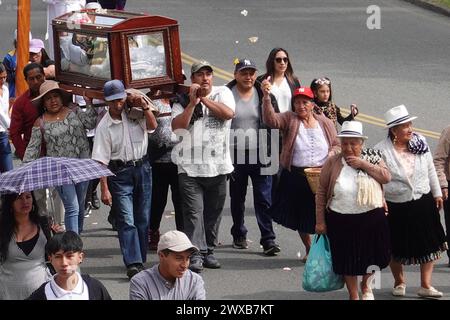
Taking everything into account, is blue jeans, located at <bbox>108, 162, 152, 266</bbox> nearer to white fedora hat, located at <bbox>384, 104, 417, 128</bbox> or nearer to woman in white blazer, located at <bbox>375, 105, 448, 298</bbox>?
woman in white blazer, located at <bbox>375, 105, 448, 298</bbox>

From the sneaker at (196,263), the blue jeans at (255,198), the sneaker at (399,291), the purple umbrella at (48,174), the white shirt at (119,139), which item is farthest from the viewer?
the blue jeans at (255,198)

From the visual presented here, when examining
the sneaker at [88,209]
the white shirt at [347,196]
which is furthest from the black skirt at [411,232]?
the sneaker at [88,209]

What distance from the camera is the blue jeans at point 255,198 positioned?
1416 cm

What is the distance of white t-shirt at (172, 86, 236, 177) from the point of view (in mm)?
13453

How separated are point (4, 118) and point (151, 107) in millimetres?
3049

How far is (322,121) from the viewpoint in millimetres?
13664

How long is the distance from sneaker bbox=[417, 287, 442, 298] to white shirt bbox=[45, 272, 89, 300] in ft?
13.2

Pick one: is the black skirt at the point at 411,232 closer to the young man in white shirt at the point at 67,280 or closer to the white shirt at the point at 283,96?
the white shirt at the point at 283,96

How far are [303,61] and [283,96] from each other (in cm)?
963

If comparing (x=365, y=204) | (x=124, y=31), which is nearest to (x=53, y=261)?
(x=365, y=204)

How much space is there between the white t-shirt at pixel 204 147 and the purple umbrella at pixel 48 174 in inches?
68.6

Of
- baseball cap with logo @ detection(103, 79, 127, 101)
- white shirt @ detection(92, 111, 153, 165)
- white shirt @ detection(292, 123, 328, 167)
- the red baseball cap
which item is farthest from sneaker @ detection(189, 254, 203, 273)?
the red baseball cap

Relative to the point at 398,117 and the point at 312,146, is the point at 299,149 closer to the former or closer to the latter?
the point at 312,146

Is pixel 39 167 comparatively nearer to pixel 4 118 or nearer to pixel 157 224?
pixel 157 224
